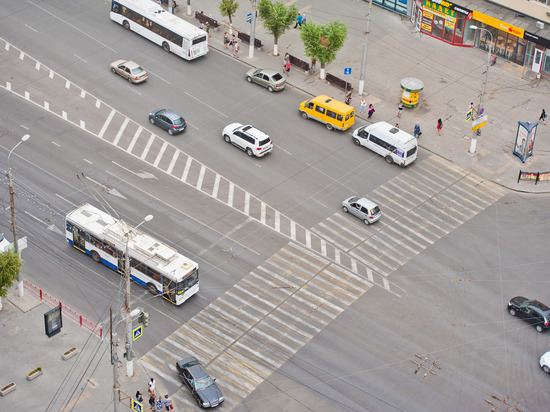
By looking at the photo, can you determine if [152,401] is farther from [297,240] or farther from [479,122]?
[479,122]

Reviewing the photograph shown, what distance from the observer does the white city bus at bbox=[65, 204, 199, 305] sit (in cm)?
6172

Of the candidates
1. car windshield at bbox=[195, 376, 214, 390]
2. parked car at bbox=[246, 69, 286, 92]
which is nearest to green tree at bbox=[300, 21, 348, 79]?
parked car at bbox=[246, 69, 286, 92]

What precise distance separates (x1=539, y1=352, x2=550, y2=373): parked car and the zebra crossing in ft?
42.0

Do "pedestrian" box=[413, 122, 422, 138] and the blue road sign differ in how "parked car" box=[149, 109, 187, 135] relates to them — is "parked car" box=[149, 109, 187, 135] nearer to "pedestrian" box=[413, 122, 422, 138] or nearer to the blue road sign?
"pedestrian" box=[413, 122, 422, 138]

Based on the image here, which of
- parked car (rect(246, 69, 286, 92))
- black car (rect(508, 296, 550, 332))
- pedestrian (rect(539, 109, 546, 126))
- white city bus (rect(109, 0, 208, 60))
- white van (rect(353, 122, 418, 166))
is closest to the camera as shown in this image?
black car (rect(508, 296, 550, 332))

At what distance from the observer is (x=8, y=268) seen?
58094 mm

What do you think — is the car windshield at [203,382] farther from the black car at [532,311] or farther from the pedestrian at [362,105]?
the pedestrian at [362,105]

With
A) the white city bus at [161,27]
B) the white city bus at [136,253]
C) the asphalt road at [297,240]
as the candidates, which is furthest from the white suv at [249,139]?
the white city bus at [136,253]

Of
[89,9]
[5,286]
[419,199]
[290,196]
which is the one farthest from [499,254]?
[89,9]

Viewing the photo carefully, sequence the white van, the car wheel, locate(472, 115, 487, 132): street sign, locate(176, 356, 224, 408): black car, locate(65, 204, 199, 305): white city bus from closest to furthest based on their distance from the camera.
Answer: locate(176, 356, 224, 408): black car, locate(65, 204, 199, 305): white city bus, the car wheel, the white van, locate(472, 115, 487, 132): street sign

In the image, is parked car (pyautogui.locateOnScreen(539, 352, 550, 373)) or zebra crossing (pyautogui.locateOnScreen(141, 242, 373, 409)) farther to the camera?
parked car (pyautogui.locateOnScreen(539, 352, 550, 373))

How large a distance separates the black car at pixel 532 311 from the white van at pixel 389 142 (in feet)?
56.8

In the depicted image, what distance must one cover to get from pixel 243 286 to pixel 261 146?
15.5 meters

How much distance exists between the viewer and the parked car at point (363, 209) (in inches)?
2758
